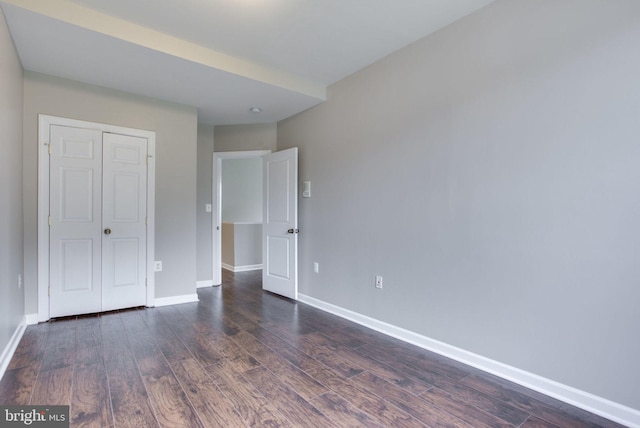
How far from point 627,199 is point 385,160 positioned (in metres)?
1.67

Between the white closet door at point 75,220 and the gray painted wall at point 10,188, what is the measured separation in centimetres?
28

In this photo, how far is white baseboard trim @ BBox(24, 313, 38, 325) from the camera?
9.70 ft

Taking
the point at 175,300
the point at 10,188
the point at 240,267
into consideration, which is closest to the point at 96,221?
the point at 10,188

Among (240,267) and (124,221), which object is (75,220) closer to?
(124,221)

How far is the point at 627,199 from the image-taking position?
1652mm

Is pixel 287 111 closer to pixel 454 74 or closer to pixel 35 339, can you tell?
pixel 454 74

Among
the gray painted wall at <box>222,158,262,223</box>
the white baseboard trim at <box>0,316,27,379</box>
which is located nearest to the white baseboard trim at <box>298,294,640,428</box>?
the white baseboard trim at <box>0,316,27,379</box>

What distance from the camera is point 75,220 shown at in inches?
125

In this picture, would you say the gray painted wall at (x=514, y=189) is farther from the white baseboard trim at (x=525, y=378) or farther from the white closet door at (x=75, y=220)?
the white closet door at (x=75, y=220)

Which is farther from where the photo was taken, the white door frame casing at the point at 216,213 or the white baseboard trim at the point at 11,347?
the white door frame casing at the point at 216,213

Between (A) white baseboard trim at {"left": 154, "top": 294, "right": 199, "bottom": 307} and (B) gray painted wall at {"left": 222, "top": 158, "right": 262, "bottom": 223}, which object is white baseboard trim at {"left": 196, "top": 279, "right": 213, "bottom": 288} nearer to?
(A) white baseboard trim at {"left": 154, "top": 294, "right": 199, "bottom": 307}

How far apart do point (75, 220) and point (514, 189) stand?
150 inches

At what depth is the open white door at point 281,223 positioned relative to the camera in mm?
3975

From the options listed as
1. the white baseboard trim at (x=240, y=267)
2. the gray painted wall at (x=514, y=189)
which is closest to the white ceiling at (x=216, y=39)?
the gray painted wall at (x=514, y=189)
